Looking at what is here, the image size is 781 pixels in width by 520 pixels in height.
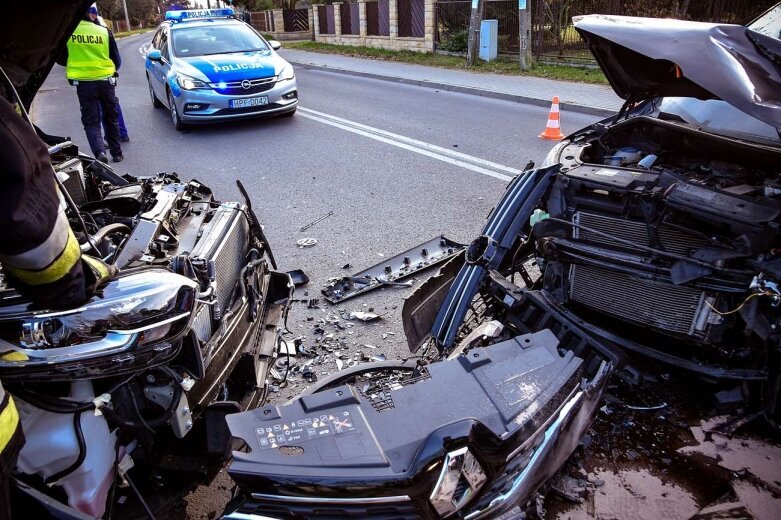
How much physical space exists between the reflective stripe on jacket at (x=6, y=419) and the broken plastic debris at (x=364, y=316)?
242 cm

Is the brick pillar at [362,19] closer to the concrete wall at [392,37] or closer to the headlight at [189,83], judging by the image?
the concrete wall at [392,37]

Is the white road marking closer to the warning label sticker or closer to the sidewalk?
the sidewalk

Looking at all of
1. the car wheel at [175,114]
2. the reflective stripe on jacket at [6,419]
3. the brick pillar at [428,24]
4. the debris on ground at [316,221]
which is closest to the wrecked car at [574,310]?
the reflective stripe on jacket at [6,419]

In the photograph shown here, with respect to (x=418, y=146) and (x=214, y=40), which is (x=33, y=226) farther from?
(x=214, y=40)

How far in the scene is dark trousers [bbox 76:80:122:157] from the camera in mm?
7891

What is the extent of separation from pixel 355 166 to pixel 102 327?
18.6 feet

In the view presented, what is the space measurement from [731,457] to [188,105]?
8720mm

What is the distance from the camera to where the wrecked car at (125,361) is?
1.92 meters

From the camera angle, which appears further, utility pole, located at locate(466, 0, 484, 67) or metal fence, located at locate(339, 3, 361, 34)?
metal fence, located at locate(339, 3, 361, 34)

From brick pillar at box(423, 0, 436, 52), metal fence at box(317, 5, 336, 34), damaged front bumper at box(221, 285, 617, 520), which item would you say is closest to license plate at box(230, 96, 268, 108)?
damaged front bumper at box(221, 285, 617, 520)

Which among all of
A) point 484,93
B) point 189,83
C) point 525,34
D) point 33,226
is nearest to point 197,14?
point 189,83

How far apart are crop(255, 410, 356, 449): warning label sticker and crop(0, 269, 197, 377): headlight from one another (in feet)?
1.60

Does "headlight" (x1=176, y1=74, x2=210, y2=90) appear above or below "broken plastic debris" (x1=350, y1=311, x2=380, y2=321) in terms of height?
above

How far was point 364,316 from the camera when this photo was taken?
4008mm
